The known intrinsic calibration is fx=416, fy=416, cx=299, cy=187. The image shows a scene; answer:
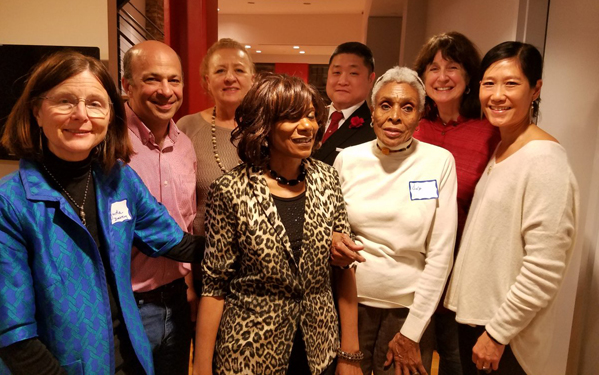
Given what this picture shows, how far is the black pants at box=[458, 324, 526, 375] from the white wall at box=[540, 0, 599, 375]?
0.58 meters

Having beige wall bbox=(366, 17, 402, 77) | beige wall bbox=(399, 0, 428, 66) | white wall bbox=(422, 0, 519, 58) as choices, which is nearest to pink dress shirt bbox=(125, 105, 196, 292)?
white wall bbox=(422, 0, 519, 58)

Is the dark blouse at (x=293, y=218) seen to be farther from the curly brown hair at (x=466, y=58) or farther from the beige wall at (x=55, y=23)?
the beige wall at (x=55, y=23)

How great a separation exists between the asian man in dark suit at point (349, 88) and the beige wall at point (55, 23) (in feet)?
4.77

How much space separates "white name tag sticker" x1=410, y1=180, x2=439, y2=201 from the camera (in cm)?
164

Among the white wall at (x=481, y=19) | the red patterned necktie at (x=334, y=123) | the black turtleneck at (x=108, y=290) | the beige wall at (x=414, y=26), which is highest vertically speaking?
the beige wall at (x=414, y=26)

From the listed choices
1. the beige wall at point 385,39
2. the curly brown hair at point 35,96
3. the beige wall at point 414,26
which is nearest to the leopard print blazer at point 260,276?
the curly brown hair at point 35,96

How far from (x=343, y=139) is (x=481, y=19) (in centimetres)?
196

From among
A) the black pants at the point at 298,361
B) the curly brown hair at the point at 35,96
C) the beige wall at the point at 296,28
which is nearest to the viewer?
the curly brown hair at the point at 35,96

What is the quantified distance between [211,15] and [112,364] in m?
4.51

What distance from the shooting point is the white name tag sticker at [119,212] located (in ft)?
4.65

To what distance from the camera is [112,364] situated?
135cm

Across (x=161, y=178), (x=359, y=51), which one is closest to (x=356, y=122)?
(x=359, y=51)

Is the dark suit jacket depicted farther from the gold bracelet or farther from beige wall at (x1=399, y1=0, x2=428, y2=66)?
beige wall at (x1=399, y1=0, x2=428, y2=66)

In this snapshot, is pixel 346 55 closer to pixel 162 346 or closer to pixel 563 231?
pixel 563 231
